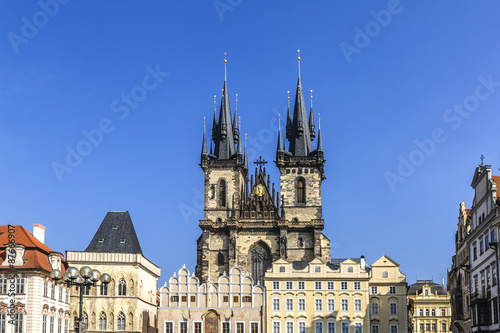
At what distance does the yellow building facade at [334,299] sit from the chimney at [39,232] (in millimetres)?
22940

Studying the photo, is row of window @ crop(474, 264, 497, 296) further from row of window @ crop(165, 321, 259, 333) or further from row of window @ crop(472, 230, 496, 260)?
row of window @ crop(165, 321, 259, 333)

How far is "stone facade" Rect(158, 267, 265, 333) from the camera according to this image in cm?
7531

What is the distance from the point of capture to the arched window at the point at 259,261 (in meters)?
91.6

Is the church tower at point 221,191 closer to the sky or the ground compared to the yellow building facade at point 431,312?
closer to the sky

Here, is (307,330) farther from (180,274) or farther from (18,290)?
(18,290)

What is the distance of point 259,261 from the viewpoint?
9194cm

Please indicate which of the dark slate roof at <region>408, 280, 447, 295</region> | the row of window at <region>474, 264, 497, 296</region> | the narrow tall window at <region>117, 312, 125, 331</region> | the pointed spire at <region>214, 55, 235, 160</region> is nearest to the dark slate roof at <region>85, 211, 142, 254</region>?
the narrow tall window at <region>117, 312, 125, 331</region>

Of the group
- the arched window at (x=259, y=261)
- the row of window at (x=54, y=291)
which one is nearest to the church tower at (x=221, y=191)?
the arched window at (x=259, y=261)

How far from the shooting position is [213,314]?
75750 millimetres

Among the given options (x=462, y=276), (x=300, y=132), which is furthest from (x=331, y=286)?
(x=300, y=132)

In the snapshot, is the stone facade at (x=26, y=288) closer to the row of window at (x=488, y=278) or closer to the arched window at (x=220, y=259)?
the arched window at (x=220, y=259)

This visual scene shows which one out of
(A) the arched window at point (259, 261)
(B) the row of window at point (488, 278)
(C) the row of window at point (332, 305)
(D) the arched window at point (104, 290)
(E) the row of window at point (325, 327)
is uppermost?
(A) the arched window at point (259, 261)

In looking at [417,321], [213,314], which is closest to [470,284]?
[213,314]

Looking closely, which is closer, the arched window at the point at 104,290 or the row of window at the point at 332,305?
the arched window at the point at 104,290
